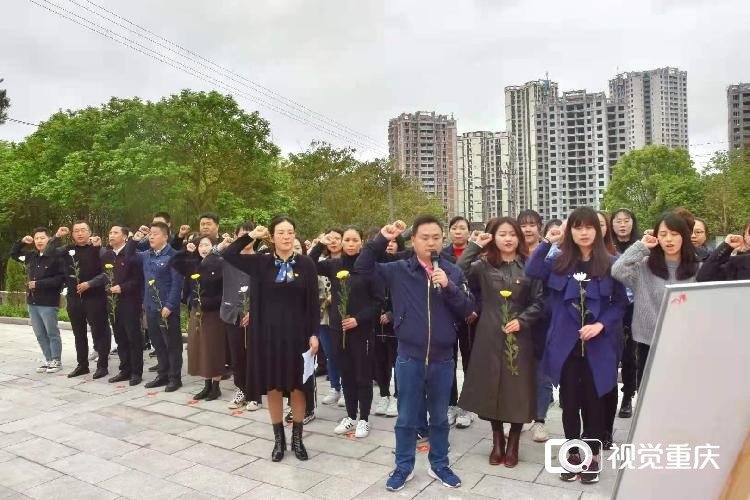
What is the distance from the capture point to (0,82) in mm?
17938

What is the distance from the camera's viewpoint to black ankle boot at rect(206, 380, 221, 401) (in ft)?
18.4

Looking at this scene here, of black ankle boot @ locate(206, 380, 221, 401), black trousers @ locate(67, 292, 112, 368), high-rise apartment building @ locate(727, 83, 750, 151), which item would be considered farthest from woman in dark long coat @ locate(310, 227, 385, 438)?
high-rise apartment building @ locate(727, 83, 750, 151)

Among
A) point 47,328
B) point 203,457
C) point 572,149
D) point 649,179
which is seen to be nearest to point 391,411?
point 203,457

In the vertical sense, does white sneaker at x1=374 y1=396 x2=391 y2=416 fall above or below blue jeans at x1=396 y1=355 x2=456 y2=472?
below

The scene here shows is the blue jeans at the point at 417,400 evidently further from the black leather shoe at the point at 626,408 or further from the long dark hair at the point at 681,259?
the black leather shoe at the point at 626,408

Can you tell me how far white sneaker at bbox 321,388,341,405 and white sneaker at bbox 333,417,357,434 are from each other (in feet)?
2.66

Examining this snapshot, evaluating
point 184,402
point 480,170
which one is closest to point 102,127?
point 184,402

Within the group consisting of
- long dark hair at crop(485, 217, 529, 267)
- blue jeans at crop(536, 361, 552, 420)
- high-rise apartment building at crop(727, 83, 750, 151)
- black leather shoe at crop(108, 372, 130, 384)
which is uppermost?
high-rise apartment building at crop(727, 83, 750, 151)

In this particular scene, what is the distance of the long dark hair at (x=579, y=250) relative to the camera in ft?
11.0

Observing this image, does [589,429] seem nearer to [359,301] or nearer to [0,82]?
[359,301]

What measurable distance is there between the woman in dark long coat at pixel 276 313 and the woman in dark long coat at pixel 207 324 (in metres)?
1.86

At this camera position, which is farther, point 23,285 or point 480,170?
point 480,170

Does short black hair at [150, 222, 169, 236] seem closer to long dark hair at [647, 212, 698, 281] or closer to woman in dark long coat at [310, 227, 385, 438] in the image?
woman in dark long coat at [310, 227, 385, 438]

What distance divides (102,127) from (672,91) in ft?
211
